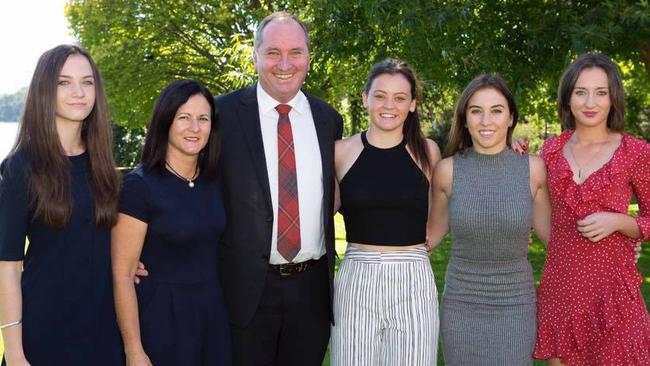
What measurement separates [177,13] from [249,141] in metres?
16.2

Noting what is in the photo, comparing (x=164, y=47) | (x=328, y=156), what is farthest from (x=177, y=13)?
(x=328, y=156)

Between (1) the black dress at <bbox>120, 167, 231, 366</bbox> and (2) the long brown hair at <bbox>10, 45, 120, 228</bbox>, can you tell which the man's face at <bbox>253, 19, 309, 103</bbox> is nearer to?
(1) the black dress at <bbox>120, 167, 231, 366</bbox>

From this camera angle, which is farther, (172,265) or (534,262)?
(534,262)

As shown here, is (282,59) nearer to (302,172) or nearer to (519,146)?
(302,172)

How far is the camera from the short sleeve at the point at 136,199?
314cm

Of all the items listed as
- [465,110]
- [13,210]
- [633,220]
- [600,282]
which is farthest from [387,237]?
[13,210]

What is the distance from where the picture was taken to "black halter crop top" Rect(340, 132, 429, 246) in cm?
371

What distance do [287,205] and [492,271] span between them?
1148 mm

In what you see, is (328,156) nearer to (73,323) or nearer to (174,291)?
(174,291)

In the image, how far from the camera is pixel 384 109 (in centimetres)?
377

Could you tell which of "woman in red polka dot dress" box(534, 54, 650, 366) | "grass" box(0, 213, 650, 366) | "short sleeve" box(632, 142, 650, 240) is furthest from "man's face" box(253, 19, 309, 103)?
"grass" box(0, 213, 650, 366)

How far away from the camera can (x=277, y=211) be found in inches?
146

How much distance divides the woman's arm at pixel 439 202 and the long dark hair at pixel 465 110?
13 cm

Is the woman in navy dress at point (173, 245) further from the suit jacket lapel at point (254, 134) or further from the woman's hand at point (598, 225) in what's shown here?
the woman's hand at point (598, 225)
